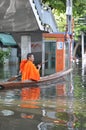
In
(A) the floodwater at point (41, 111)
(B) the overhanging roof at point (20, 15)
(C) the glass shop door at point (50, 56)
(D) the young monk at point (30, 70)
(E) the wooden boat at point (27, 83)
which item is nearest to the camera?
(A) the floodwater at point (41, 111)

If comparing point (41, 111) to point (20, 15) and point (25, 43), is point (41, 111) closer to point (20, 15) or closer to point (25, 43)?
point (20, 15)

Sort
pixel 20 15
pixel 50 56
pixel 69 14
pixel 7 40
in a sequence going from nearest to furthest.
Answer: pixel 20 15 → pixel 50 56 → pixel 69 14 → pixel 7 40

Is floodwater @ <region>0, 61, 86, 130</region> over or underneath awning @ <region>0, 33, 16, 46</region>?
over

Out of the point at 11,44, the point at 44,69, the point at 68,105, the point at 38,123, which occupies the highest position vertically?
the point at 38,123

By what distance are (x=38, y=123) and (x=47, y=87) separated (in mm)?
8048

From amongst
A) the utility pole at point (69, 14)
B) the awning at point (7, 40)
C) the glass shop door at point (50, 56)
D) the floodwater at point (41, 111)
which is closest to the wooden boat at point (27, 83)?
the floodwater at point (41, 111)

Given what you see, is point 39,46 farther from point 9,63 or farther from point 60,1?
point 9,63

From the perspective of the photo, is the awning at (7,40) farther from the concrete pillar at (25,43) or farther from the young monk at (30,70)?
the young monk at (30,70)

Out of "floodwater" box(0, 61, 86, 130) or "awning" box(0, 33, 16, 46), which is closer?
"floodwater" box(0, 61, 86, 130)

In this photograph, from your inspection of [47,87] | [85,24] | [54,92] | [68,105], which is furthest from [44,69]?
[85,24]

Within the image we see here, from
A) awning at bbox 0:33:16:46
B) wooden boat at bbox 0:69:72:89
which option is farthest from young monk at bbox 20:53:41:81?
awning at bbox 0:33:16:46

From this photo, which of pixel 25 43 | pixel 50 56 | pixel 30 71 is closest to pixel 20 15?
pixel 25 43

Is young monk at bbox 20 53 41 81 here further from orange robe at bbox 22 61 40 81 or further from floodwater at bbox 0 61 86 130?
floodwater at bbox 0 61 86 130

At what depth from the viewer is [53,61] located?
2372 centimetres
